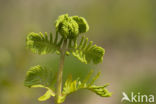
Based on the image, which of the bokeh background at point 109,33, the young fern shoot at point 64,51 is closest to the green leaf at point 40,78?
the young fern shoot at point 64,51

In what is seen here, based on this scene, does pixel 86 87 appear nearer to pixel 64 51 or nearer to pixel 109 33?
pixel 64 51

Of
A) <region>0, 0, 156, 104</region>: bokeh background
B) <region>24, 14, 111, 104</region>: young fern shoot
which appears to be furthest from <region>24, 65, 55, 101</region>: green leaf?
<region>0, 0, 156, 104</region>: bokeh background

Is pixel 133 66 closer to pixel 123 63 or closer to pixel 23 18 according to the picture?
pixel 123 63

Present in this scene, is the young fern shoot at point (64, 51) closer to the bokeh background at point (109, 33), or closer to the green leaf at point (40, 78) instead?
the green leaf at point (40, 78)

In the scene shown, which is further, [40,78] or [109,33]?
[109,33]

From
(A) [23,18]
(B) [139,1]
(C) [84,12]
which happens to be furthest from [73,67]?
(B) [139,1]

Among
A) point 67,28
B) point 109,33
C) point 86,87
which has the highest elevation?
point 109,33

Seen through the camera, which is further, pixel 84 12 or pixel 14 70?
pixel 84 12

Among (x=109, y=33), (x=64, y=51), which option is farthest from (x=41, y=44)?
(x=109, y=33)
